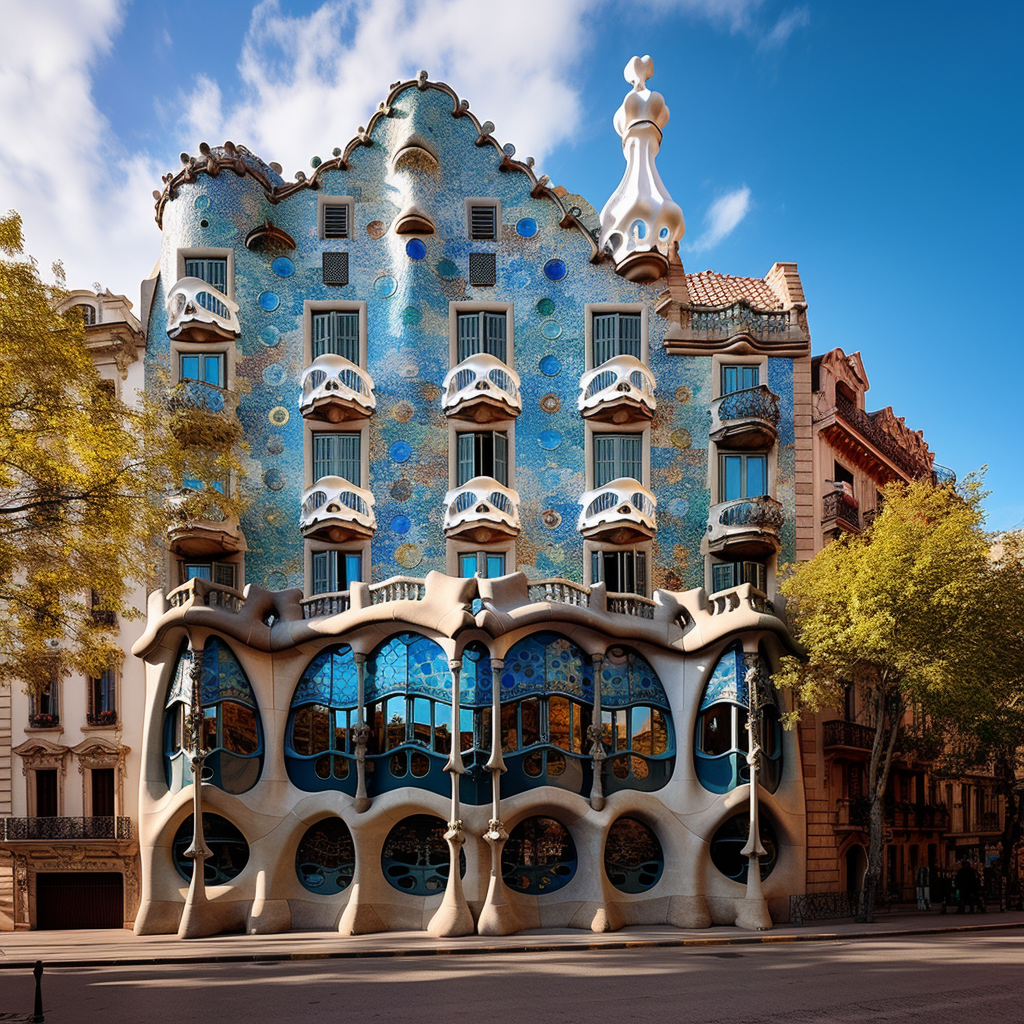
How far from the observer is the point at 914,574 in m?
24.7

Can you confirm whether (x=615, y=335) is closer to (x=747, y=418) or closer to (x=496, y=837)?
(x=747, y=418)

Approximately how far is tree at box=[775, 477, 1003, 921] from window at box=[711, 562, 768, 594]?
2.35 meters

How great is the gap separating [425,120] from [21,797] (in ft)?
80.3

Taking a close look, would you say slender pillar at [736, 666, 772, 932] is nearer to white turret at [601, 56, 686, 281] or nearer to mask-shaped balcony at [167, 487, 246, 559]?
white turret at [601, 56, 686, 281]

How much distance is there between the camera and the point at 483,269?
31.3m

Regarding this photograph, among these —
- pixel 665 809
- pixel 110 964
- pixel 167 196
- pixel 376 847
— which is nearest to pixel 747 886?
pixel 665 809

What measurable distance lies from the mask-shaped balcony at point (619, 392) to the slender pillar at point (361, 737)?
406 inches

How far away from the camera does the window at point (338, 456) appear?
3008 centimetres

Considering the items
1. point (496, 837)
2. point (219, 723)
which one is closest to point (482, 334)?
point (219, 723)

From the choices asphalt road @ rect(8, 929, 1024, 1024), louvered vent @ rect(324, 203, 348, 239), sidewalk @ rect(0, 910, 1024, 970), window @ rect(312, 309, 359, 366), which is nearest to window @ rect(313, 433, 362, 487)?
window @ rect(312, 309, 359, 366)

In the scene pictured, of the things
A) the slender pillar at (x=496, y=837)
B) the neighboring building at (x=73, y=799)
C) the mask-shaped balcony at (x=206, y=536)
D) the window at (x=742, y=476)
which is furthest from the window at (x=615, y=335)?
the neighboring building at (x=73, y=799)

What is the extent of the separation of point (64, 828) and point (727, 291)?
2713cm

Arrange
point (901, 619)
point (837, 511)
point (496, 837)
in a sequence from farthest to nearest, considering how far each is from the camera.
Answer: point (837, 511) < point (901, 619) < point (496, 837)

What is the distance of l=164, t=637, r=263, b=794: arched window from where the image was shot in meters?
26.1
